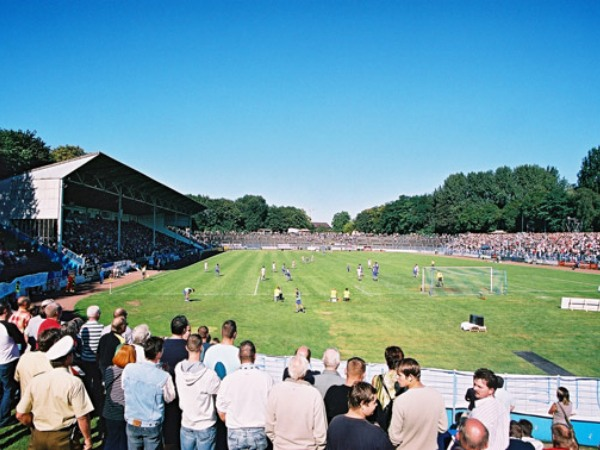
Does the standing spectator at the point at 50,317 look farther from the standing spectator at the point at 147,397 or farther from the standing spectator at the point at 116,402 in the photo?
the standing spectator at the point at 147,397

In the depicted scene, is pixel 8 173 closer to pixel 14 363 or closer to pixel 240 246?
pixel 240 246

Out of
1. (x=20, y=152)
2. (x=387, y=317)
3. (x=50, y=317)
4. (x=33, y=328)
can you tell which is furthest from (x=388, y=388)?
(x=20, y=152)

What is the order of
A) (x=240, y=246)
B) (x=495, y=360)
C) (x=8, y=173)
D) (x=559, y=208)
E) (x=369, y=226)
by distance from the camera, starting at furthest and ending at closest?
(x=369, y=226) < (x=240, y=246) < (x=559, y=208) < (x=8, y=173) < (x=495, y=360)

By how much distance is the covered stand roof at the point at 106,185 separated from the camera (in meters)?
33.6

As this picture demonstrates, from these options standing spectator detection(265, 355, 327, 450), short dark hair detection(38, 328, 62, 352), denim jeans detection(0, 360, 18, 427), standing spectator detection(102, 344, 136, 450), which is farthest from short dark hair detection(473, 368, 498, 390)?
denim jeans detection(0, 360, 18, 427)

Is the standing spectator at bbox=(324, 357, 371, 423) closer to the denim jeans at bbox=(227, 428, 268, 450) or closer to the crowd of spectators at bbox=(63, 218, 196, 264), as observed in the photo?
the denim jeans at bbox=(227, 428, 268, 450)

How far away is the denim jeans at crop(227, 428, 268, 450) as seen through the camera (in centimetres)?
481

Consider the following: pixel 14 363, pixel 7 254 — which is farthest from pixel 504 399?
pixel 7 254

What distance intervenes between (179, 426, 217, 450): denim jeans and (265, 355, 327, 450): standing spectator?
1.05m

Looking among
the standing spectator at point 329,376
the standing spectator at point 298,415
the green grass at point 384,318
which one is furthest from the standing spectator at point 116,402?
the green grass at point 384,318

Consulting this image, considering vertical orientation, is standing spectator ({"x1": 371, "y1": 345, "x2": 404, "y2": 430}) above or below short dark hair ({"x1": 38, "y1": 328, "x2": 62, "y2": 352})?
below

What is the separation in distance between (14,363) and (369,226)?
6252 inches

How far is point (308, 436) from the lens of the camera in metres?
4.32

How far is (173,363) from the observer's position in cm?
586
